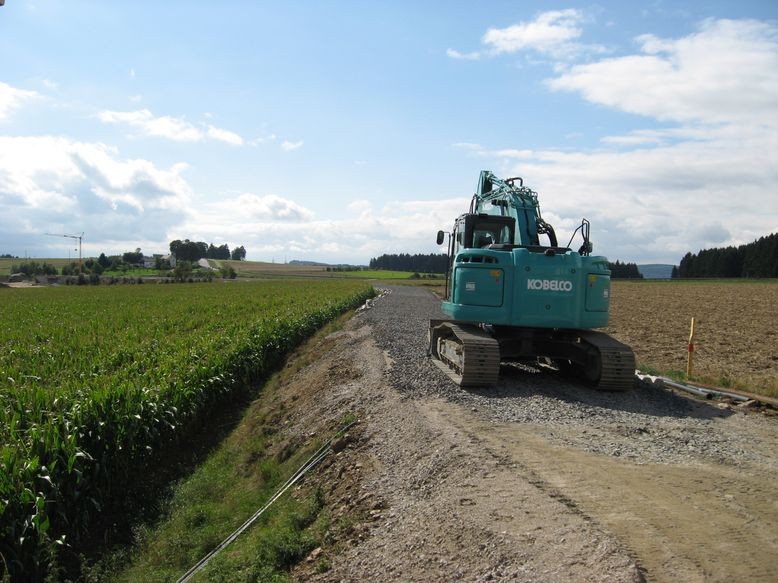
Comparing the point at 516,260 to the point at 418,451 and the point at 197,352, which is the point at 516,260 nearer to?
the point at 418,451

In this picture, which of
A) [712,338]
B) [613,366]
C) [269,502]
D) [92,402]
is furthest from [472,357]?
[712,338]

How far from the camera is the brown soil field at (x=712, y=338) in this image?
14.2 m

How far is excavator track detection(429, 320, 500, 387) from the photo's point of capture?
9.12m

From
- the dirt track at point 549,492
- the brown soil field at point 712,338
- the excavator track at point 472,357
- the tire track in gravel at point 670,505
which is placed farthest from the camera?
the brown soil field at point 712,338

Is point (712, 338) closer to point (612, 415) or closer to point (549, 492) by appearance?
point (612, 415)

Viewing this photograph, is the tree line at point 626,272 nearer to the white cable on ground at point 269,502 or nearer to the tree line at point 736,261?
the tree line at point 736,261

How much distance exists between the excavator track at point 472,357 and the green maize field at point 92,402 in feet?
16.2

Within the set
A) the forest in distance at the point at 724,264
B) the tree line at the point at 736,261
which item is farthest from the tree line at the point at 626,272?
the tree line at the point at 736,261

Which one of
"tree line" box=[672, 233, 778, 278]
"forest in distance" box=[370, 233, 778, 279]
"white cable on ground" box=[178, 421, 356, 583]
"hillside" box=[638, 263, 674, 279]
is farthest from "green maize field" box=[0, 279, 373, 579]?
"hillside" box=[638, 263, 674, 279]

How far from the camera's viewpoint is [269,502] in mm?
7438

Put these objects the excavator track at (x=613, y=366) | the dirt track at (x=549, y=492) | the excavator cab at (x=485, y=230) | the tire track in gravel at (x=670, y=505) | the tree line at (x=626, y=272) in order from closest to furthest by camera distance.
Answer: the tire track in gravel at (x=670, y=505), the dirt track at (x=549, y=492), the excavator track at (x=613, y=366), the excavator cab at (x=485, y=230), the tree line at (x=626, y=272)

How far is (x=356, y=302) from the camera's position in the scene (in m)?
35.2

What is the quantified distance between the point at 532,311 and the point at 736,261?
10250 cm

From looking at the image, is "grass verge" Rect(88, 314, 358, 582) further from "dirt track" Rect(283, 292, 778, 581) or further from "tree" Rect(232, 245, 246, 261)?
"tree" Rect(232, 245, 246, 261)
